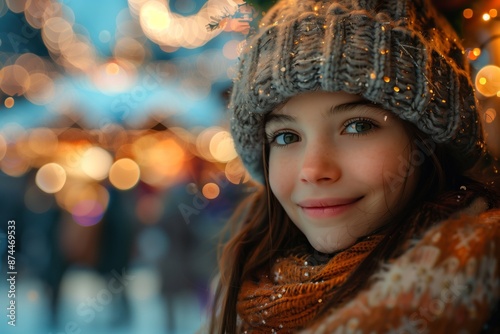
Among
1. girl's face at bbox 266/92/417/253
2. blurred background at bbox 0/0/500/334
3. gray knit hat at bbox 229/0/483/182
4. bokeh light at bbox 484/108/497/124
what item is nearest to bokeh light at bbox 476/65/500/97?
bokeh light at bbox 484/108/497/124

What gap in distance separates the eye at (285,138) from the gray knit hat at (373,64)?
5 centimetres

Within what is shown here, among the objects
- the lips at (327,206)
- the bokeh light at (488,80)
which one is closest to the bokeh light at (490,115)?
the bokeh light at (488,80)

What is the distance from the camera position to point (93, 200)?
8.93ft

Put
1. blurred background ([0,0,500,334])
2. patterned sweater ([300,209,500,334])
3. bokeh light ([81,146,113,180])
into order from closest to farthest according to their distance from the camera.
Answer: patterned sweater ([300,209,500,334])
blurred background ([0,0,500,334])
bokeh light ([81,146,113,180])

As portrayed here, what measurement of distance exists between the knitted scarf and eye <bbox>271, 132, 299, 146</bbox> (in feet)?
0.78

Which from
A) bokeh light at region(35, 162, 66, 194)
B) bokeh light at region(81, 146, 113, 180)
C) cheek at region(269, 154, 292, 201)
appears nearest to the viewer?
cheek at region(269, 154, 292, 201)

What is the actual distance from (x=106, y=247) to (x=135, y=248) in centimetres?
17

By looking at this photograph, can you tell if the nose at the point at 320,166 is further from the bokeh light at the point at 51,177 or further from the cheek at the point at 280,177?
the bokeh light at the point at 51,177

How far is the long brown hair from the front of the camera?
826mm

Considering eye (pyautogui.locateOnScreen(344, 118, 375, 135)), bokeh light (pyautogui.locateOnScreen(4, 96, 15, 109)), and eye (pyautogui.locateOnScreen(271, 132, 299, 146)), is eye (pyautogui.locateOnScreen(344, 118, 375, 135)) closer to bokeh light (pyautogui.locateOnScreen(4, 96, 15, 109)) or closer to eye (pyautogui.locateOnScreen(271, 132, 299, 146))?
eye (pyautogui.locateOnScreen(271, 132, 299, 146))

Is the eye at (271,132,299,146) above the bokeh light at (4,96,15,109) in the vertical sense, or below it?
above

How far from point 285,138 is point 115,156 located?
1.94m

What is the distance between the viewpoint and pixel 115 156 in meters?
2.79

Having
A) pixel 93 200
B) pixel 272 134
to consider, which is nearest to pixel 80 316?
pixel 93 200
